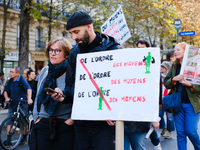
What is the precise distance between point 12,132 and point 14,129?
0.30ft

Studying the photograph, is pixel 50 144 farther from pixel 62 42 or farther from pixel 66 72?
pixel 62 42

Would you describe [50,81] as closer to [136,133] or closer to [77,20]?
[77,20]

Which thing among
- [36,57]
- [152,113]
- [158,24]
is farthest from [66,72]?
[36,57]

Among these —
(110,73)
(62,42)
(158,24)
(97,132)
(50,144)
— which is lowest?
(50,144)

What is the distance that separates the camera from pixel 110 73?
215cm

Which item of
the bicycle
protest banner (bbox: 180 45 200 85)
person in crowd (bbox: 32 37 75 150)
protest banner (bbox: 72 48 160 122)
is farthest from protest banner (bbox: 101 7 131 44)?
protest banner (bbox: 72 48 160 122)

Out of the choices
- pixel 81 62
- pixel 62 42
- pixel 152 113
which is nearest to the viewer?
pixel 152 113

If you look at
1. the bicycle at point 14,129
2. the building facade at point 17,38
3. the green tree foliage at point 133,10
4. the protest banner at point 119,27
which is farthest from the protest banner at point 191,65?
the building facade at point 17,38

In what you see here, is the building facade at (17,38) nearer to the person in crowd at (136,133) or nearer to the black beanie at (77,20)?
the person in crowd at (136,133)

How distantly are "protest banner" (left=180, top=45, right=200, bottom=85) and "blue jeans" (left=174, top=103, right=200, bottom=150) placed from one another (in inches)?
17.2

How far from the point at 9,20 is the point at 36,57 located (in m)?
4.62

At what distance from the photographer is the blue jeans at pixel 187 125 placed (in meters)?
3.78

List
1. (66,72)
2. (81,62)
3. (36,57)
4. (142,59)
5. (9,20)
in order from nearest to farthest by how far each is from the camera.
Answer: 1. (142,59)
2. (81,62)
3. (66,72)
4. (9,20)
5. (36,57)

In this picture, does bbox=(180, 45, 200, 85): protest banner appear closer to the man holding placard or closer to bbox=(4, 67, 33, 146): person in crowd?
the man holding placard
